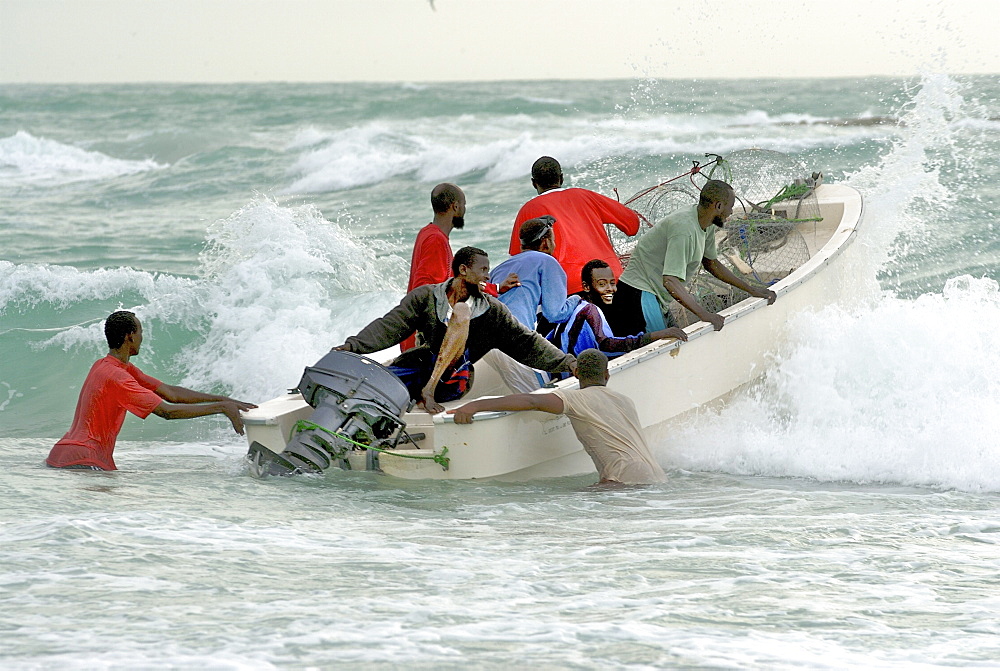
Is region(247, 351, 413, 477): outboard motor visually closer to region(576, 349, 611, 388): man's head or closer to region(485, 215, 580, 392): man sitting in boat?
region(485, 215, 580, 392): man sitting in boat

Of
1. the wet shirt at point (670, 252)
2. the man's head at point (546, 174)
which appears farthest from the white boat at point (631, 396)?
the man's head at point (546, 174)

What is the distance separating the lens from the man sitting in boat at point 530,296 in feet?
20.9

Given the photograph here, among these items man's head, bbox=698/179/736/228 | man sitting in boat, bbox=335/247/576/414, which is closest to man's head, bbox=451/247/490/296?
man sitting in boat, bbox=335/247/576/414

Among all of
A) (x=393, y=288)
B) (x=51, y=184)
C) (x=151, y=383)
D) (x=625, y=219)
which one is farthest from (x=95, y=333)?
(x=51, y=184)

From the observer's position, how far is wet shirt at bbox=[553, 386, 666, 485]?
589 centimetres

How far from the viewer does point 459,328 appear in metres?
5.86

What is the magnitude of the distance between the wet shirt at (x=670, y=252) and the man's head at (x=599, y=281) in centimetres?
22

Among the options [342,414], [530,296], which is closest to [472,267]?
[530,296]

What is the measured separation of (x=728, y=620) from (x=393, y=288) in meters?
9.02

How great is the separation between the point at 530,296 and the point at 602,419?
95 centimetres

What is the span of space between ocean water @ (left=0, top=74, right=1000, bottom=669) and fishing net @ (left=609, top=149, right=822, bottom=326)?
0.56m

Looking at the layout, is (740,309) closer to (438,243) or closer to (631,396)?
(631,396)

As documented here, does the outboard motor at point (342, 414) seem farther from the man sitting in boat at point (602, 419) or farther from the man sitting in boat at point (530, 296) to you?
the man sitting in boat at point (530, 296)

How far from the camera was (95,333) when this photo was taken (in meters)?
11.0
